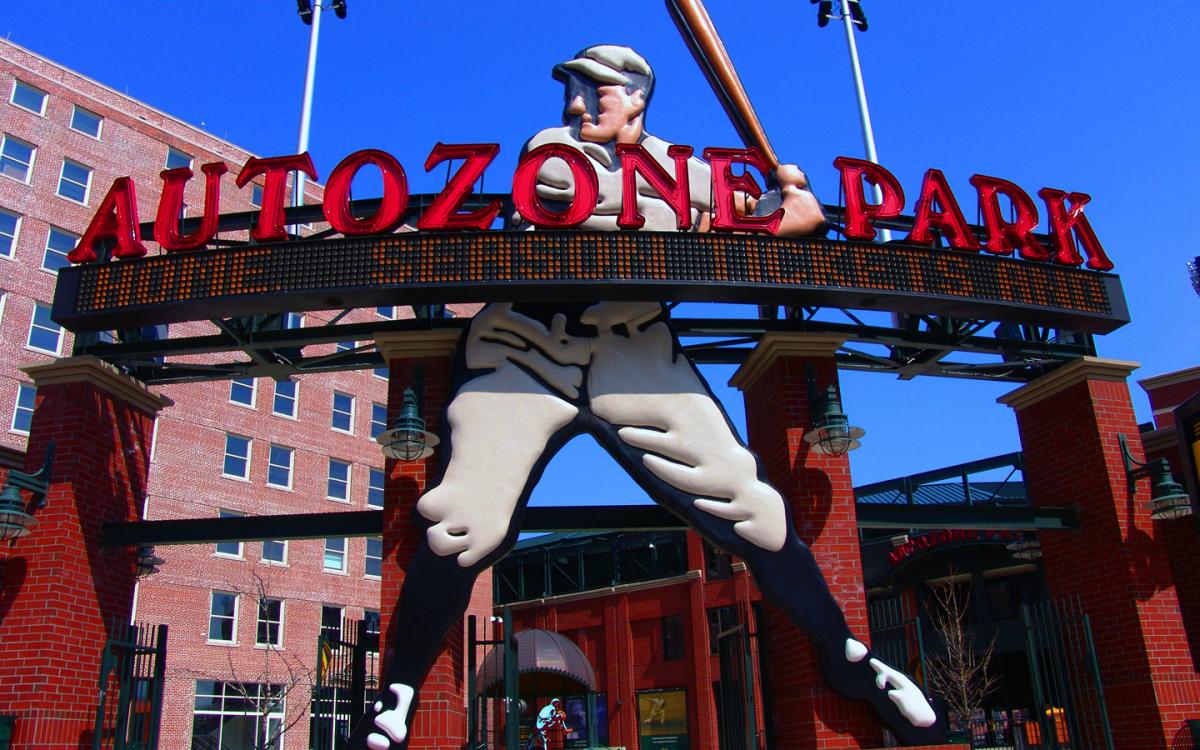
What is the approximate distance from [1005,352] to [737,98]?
4.84m

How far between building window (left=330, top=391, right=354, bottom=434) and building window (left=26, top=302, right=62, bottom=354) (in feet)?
37.8

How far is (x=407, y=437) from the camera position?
1009 cm

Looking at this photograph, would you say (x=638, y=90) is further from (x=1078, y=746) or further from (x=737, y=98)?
(x=1078, y=746)

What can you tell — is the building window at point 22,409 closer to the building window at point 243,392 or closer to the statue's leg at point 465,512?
the building window at point 243,392

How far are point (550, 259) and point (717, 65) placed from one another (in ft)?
16.4

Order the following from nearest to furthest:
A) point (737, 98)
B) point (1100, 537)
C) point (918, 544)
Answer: point (1100, 537) → point (737, 98) → point (918, 544)

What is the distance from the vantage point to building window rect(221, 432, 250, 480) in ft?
121

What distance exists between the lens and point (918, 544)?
27859 millimetres

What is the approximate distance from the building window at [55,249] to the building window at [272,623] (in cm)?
1381

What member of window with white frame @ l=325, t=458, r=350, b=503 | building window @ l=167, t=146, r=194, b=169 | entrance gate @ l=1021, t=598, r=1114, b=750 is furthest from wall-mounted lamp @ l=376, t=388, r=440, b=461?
building window @ l=167, t=146, r=194, b=169

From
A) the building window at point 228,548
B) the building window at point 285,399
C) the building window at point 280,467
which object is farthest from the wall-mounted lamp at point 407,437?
the building window at point 285,399

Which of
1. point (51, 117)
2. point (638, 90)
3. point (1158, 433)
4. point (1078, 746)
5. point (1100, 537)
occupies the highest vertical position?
point (51, 117)

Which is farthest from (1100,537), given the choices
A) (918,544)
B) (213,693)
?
(213,693)

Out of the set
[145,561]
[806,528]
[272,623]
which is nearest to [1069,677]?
[806,528]
